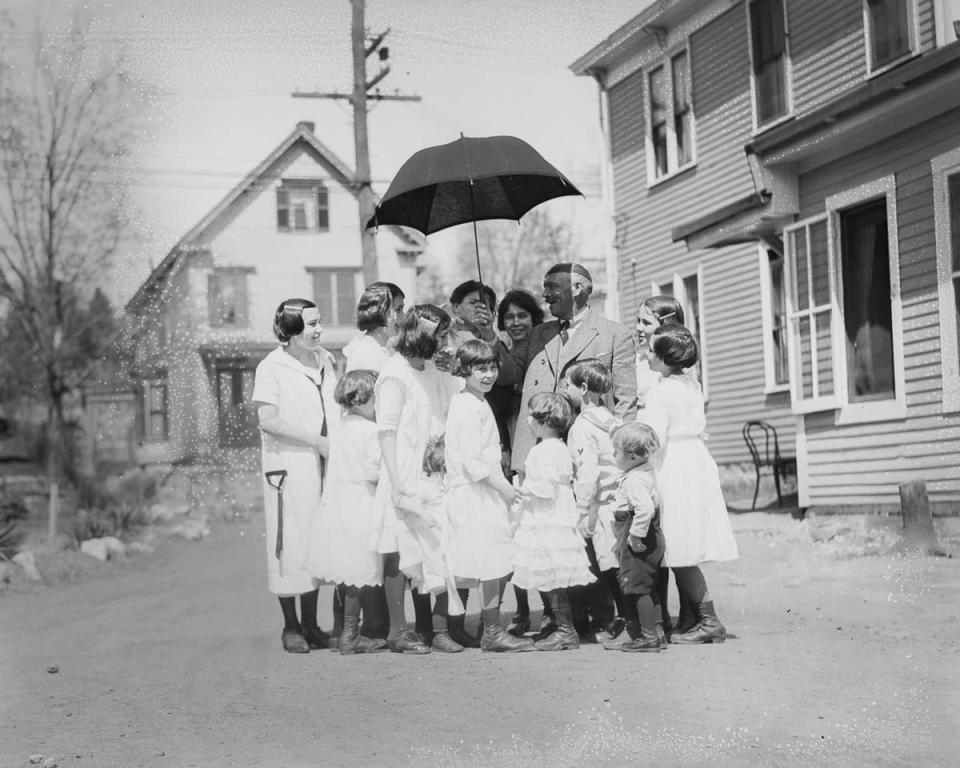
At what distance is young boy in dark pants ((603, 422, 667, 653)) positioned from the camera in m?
6.81

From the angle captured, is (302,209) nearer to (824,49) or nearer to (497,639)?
(824,49)

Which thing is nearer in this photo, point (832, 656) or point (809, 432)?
point (832, 656)

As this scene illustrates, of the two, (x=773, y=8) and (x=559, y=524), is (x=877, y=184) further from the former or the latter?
(x=559, y=524)

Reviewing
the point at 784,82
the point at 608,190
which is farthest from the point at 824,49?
the point at 608,190

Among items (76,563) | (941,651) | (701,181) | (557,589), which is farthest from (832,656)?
(701,181)

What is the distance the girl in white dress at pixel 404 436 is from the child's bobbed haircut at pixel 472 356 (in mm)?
289

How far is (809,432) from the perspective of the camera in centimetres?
1385

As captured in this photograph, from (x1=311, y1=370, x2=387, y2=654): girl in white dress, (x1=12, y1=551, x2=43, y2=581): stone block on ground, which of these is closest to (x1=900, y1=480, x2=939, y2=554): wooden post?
(x1=311, y1=370, x2=387, y2=654): girl in white dress

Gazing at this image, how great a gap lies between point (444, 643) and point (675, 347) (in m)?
1.99

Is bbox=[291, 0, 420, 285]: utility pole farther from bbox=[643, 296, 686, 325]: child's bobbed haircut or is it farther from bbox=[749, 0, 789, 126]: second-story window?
bbox=[643, 296, 686, 325]: child's bobbed haircut

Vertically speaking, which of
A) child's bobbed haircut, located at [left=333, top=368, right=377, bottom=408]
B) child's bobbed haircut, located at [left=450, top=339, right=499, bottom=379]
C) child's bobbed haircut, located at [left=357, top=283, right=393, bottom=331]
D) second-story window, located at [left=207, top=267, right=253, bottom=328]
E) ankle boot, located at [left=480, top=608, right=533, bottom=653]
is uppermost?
second-story window, located at [left=207, top=267, right=253, bottom=328]

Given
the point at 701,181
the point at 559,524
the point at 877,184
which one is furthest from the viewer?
the point at 701,181

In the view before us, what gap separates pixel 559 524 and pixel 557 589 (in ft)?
1.12

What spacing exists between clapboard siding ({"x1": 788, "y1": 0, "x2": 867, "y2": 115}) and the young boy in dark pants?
9048mm
